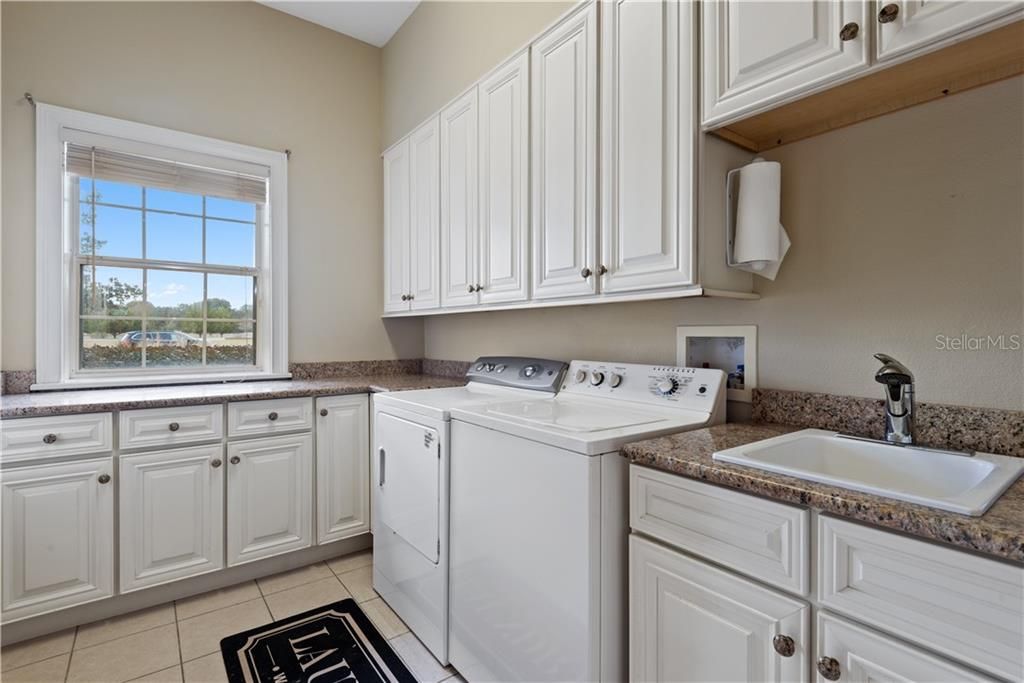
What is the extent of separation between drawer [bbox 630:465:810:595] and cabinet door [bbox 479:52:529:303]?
104 cm

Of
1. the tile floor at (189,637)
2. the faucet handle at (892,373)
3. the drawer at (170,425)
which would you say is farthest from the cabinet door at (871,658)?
the drawer at (170,425)

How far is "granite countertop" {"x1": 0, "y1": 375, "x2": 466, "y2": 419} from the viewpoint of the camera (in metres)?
1.94

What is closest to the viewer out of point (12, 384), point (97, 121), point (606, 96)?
point (606, 96)

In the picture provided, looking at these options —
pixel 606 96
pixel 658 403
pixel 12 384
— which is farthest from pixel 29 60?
pixel 658 403

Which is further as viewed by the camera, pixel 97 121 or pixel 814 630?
pixel 97 121

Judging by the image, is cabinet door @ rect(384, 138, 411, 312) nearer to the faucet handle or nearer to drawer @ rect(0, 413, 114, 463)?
drawer @ rect(0, 413, 114, 463)

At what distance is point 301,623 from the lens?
81.5 inches

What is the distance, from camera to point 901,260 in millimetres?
1309

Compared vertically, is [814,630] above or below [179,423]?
below

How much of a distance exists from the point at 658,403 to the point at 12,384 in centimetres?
277

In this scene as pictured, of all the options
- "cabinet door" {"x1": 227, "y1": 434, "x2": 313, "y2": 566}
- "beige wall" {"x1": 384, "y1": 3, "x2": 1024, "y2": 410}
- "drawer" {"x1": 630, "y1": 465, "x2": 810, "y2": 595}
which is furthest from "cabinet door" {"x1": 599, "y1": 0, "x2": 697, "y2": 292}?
"cabinet door" {"x1": 227, "y1": 434, "x2": 313, "y2": 566}

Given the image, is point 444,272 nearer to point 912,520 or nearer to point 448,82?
point 448,82

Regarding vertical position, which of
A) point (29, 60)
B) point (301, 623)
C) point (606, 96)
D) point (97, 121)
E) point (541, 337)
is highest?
point (29, 60)

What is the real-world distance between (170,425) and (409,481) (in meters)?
1.11
